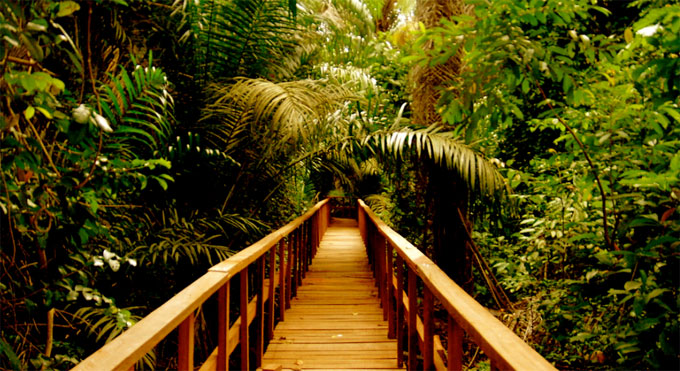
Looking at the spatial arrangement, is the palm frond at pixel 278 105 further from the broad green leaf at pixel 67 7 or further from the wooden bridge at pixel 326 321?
the broad green leaf at pixel 67 7

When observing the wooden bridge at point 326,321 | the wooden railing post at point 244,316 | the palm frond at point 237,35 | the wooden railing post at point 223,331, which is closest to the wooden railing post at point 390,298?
the wooden bridge at point 326,321

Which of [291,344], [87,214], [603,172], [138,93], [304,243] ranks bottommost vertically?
[291,344]

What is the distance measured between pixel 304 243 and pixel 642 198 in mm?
4079

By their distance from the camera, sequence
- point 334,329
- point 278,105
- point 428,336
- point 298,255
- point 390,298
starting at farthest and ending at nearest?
point 298,255 < point 334,329 < point 390,298 < point 278,105 < point 428,336

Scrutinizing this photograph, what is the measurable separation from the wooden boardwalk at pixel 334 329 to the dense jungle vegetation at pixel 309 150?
0.83 m

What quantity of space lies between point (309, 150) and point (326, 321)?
1679mm

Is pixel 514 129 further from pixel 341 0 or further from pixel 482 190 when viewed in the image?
pixel 341 0

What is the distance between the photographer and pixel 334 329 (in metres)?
3.37

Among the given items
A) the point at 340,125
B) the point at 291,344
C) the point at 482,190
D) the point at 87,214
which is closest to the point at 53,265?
the point at 87,214

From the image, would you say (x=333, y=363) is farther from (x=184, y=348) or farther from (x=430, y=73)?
(x=430, y=73)

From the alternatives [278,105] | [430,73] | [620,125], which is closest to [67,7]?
[278,105]

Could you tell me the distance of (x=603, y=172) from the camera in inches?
81.5

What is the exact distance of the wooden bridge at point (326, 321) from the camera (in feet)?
3.22

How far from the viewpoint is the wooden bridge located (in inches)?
38.7
